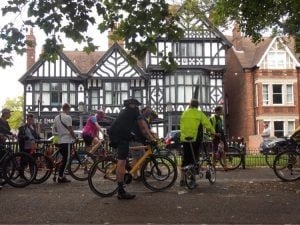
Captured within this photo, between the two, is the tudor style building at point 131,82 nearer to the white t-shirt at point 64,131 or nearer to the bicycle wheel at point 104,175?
the white t-shirt at point 64,131

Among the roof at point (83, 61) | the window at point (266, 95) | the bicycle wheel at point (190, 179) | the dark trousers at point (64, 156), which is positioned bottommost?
the bicycle wheel at point (190, 179)

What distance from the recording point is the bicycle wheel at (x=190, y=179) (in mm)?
9945

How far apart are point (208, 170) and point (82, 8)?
175 inches

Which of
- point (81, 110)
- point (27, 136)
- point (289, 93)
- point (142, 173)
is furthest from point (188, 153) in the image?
point (289, 93)

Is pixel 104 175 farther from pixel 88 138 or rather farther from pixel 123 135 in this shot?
pixel 88 138

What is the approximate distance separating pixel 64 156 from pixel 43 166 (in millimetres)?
511

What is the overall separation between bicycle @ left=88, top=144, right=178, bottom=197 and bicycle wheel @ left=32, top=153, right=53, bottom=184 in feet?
6.22

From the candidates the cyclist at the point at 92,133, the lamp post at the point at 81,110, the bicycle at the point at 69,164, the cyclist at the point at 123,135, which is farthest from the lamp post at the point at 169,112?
the cyclist at the point at 123,135

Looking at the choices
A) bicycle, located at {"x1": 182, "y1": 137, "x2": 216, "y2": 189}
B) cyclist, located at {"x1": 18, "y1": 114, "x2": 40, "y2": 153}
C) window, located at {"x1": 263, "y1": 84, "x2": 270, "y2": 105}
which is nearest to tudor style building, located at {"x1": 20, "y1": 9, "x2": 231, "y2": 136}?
window, located at {"x1": 263, "y1": 84, "x2": 270, "y2": 105}

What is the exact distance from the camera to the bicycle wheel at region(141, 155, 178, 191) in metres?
9.67

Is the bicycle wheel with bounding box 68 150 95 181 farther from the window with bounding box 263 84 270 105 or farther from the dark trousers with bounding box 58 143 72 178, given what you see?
the window with bounding box 263 84 270 105

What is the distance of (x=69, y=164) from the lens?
11.6m

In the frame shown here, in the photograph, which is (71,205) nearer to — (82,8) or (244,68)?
(82,8)

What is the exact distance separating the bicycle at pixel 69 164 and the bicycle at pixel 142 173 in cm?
190
